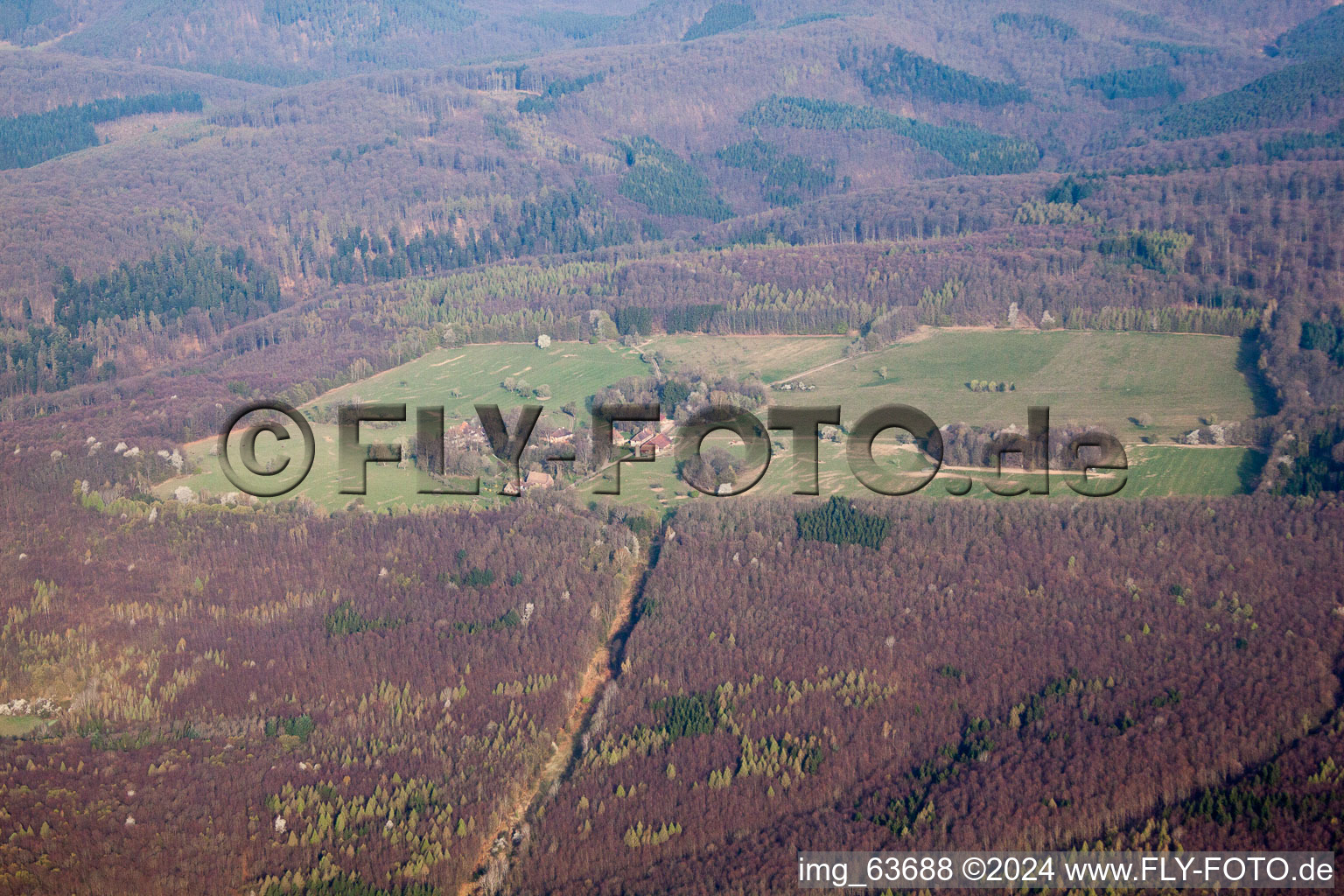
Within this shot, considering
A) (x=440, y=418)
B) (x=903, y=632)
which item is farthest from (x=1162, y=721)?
(x=440, y=418)

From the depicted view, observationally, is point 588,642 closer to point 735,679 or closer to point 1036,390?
point 735,679

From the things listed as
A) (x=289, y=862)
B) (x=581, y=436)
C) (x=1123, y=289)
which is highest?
(x=1123, y=289)

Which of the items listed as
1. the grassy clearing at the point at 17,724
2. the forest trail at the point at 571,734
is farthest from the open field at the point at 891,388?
the grassy clearing at the point at 17,724

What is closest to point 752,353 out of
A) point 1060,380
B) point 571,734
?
point 1060,380

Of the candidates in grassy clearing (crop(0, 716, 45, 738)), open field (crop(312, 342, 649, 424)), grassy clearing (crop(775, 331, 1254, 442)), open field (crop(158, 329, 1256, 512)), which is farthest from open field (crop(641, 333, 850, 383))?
grassy clearing (crop(0, 716, 45, 738))

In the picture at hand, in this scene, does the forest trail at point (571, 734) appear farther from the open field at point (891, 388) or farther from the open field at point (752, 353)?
the open field at point (752, 353)

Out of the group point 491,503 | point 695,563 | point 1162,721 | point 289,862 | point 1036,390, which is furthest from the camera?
point 1036,390

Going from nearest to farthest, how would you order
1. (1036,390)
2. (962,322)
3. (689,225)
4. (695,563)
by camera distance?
(695,563), (1036,390), (962,322), (689,225)
